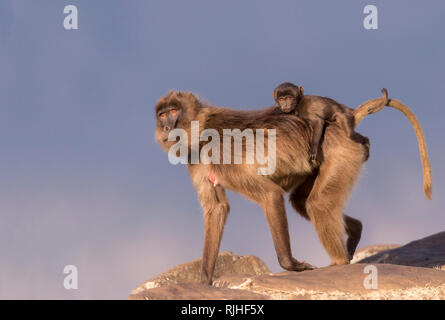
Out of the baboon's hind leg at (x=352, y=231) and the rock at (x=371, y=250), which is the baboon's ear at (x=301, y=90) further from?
the rock at (x=371, y=250)

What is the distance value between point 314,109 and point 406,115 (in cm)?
180

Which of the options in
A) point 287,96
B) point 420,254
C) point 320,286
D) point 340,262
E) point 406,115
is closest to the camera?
point 320,286

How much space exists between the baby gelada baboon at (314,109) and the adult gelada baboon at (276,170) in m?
0.12

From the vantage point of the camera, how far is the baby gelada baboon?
27.8 ft

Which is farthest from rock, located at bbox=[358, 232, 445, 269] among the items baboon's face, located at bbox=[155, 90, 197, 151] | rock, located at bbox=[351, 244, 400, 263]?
baboon's face, located at bbox=[155, 90, 197, 151]

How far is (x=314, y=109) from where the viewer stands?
8.53 meters

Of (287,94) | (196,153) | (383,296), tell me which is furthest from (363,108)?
(383,296)

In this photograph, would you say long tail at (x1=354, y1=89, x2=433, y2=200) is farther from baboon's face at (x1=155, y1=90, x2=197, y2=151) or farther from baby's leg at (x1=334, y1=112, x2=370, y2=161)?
baboon's face at (x1=155, y1=90, x2=197, y2=151)

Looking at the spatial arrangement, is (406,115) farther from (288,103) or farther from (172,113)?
(172,113)

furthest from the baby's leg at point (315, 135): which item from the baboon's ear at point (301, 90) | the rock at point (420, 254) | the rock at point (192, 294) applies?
the rock at point (420, 254)

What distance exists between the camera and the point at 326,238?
8211 millimetres

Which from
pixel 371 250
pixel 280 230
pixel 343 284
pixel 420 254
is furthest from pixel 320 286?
pixel 371 250
